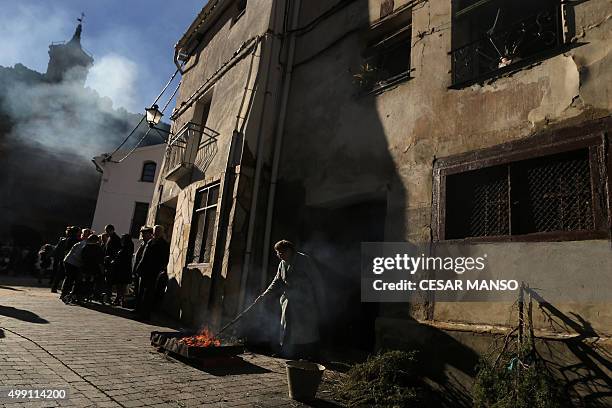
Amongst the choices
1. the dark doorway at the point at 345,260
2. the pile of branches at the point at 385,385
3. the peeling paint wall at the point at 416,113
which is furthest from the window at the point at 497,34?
the pile of branches at the point at 385,385

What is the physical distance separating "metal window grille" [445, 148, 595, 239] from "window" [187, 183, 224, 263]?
4.83 meters

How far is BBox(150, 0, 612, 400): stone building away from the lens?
420 centimetres

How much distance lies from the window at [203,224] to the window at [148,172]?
62.0ft

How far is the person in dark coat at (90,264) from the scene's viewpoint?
9547 millimetres

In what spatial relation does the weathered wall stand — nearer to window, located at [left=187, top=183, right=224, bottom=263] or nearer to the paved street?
window, located at [left=187, top=183, right=224, bottom=263]

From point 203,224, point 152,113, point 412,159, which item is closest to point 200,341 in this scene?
point 412,159

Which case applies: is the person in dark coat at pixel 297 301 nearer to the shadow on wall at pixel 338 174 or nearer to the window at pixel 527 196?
the shadow on wall at pixel 338 174

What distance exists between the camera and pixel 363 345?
22.4ft

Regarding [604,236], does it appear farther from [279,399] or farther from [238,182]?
[238,182]

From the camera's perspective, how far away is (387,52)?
7.16 metres

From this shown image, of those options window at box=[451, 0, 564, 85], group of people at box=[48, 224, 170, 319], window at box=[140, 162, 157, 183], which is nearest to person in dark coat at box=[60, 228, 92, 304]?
group of people at box=[48, 224, 170, 319]

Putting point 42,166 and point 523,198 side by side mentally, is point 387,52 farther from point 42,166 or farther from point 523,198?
point 42,166

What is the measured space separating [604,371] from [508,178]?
2024 mm

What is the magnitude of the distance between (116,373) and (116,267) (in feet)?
19.4
